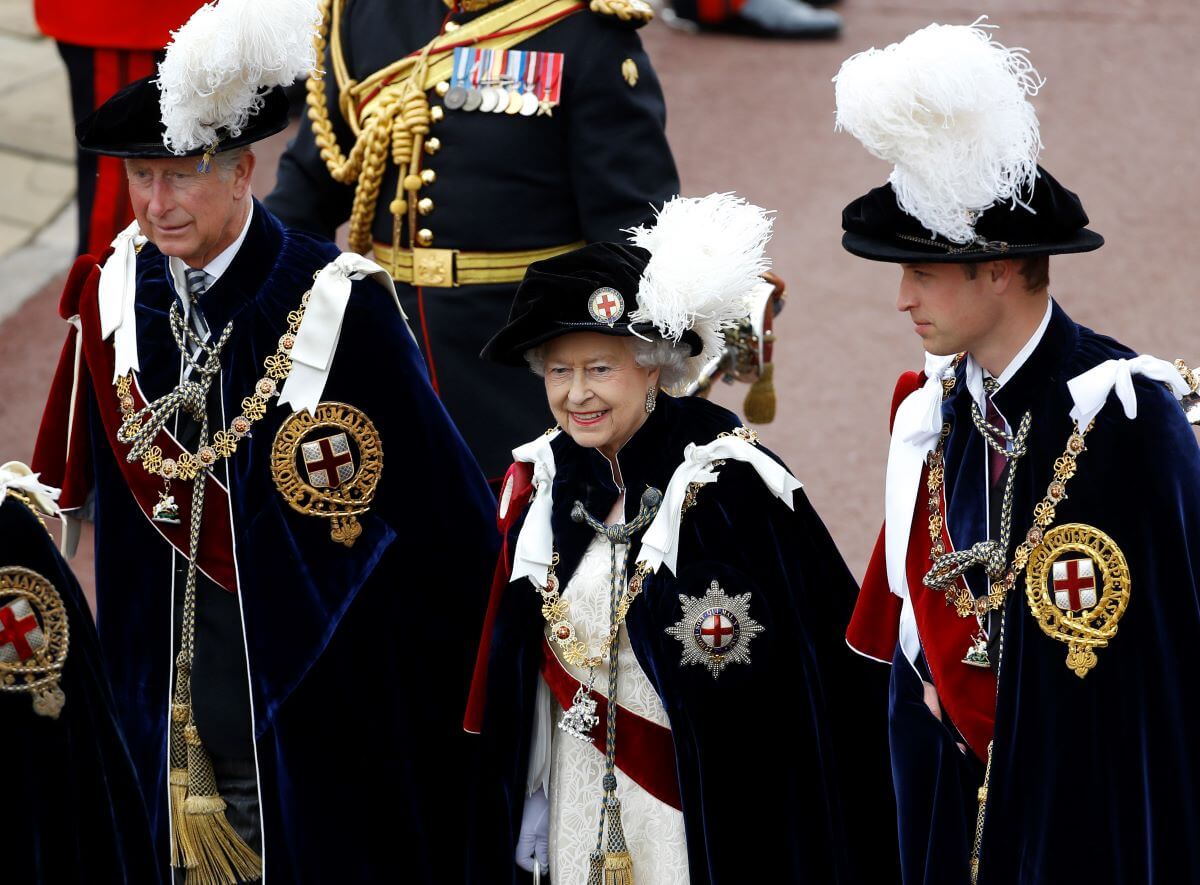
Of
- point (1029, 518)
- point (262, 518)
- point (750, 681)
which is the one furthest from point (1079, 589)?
point (262, 518)

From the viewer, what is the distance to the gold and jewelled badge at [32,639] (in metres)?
3.47

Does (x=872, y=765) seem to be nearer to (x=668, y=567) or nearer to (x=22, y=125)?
(x=668, y=567)

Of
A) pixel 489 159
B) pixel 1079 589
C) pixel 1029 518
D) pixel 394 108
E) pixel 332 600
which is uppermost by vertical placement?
pixel 394 108

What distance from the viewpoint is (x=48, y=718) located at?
3.54 meters

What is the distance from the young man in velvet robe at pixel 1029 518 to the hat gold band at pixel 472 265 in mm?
1577

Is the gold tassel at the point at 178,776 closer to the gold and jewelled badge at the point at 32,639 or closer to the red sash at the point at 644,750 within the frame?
the gold and jewelled badge at the point at 32,639

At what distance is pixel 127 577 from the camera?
166 inches

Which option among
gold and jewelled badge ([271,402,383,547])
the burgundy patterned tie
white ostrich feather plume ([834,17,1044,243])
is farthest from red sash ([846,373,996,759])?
gold and jewelled badge ([271,402,383,547])

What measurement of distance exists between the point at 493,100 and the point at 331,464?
1261 mm

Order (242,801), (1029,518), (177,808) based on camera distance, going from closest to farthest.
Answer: (1029,518) → (177,808) → (242,801)

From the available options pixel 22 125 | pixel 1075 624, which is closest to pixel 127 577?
pixel 1075 624

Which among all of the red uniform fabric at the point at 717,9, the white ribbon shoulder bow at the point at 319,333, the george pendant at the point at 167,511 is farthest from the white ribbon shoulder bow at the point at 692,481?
the red uniform fabric at the point at 717,9

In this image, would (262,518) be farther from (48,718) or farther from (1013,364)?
(1013,364)

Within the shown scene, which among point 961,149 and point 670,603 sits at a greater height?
point 961,149
